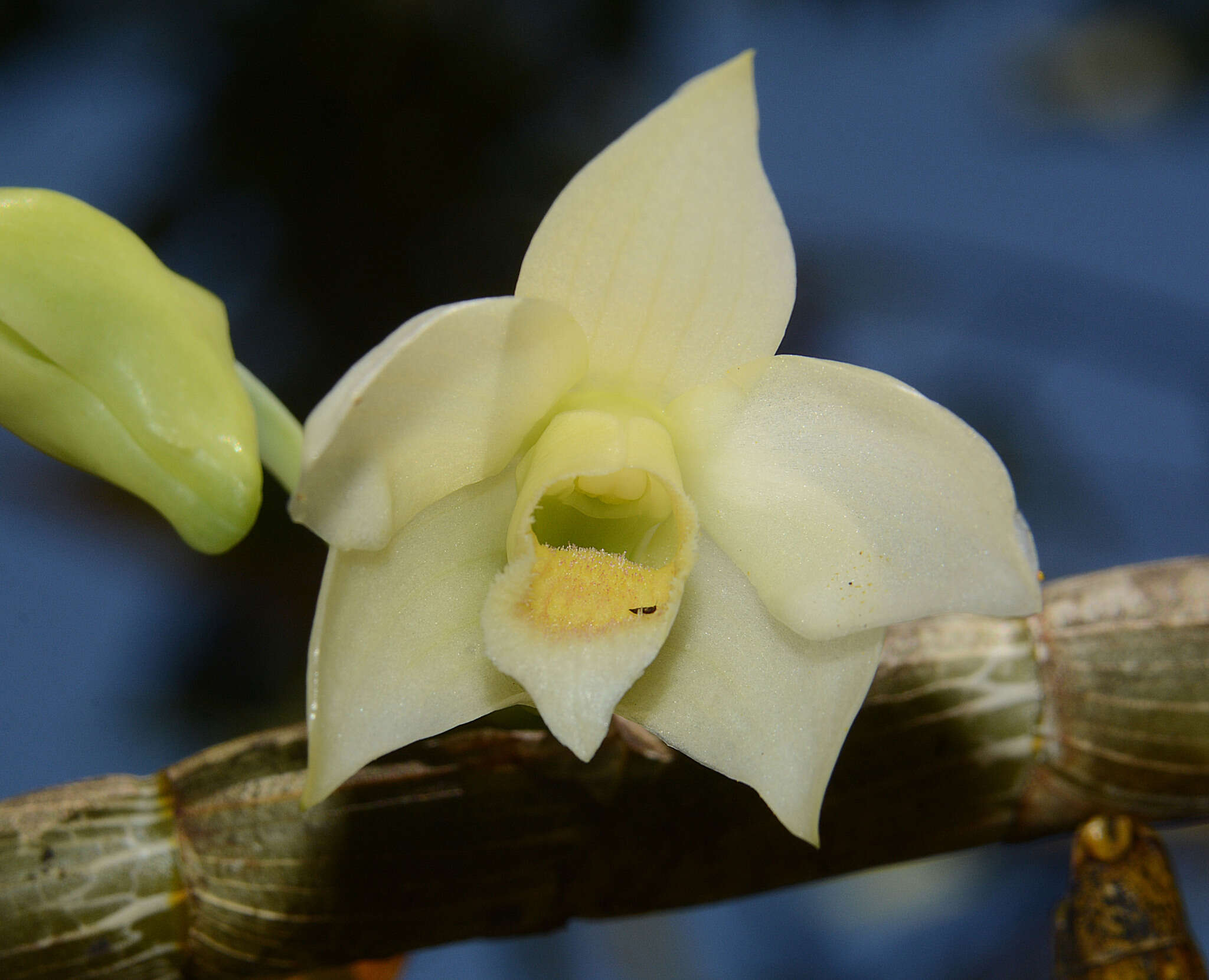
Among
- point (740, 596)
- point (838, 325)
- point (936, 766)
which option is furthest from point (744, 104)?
point (838, 325)

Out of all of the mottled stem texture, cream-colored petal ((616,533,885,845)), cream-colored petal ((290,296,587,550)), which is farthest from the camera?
the mottled stem texture

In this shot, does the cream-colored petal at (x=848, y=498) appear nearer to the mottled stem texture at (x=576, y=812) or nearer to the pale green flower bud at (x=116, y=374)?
the mottled stem texture at (x=576, y=812)

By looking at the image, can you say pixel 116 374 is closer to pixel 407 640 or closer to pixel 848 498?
pixel 407 640

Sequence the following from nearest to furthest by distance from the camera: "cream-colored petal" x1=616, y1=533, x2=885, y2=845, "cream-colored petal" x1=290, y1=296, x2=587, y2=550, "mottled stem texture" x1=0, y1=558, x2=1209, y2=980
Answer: "cream-colored petal" x1=290, y1=296, x2=587, y2=550 < "cream-colored petal" x1=616, y1=533, x2=885, y2=845 < "mottled stem texture" x1=0, y1=558, x2=1209, y2=980

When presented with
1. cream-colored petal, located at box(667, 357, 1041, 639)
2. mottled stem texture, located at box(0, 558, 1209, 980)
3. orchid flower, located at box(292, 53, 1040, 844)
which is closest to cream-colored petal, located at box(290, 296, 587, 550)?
orchid flower, located at box(292, 53, 1040, 844)

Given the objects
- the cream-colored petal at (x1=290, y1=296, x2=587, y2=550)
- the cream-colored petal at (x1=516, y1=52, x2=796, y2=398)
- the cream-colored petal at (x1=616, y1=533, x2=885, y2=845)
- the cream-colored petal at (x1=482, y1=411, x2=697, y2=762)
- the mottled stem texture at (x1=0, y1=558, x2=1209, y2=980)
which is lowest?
the mottled stem texture at (x1=0, y1=558, x2=1209, y2=980)

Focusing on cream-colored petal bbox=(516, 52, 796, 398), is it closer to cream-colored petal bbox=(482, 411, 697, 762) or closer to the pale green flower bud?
cream-colored petal bbox=(482, 411, 697, 762)

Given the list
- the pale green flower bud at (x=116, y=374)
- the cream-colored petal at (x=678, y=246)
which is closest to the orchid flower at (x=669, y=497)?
the cream-colored petal at (x=678, y=246)
